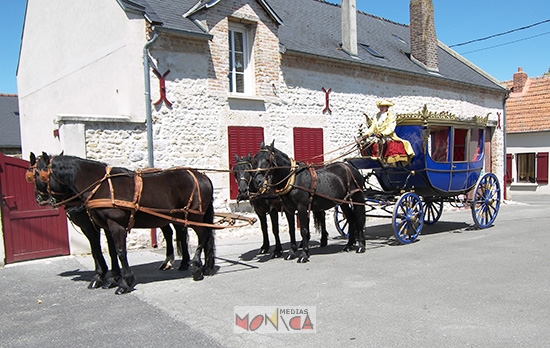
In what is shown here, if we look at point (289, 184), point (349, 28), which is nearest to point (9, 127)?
point (349, 28)

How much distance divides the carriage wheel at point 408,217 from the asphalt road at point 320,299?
0.68ft

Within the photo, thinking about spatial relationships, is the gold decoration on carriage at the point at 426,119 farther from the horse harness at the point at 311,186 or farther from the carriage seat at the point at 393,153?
the horse harness at the point at 311,186

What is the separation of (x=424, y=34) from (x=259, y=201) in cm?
1071

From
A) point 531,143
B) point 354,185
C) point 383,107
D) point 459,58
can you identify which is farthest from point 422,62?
point 531,143

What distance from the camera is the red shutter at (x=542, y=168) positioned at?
21.4m

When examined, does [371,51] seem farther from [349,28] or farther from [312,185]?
[312,185]

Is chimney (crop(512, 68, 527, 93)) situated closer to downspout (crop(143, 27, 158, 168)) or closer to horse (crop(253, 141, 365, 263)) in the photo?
horse (crop(253, 141, 365, 263))

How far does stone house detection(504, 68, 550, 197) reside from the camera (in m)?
21.7

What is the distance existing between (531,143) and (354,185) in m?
18.1

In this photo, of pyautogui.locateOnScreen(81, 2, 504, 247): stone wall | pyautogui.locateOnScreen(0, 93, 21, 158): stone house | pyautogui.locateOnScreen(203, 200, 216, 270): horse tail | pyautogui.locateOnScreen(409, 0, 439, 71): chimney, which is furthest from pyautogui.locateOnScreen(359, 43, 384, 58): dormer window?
pyautogui.locateOnScreen(0, 93, 21, 158): stone house

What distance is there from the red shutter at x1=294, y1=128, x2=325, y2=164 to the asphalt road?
3678 millimetres

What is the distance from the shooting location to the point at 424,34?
15430 mm

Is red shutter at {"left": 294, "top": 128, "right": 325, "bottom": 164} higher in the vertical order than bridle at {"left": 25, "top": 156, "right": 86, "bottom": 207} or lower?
higher

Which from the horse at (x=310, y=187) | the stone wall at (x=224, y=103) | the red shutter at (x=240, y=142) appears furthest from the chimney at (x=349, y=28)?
the horse at (x=310, y=187)
